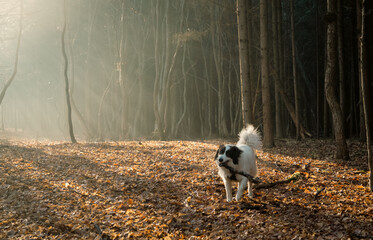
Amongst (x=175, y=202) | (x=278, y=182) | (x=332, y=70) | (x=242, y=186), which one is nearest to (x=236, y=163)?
(x=242, y=186)

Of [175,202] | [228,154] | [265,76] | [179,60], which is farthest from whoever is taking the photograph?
[179,60]

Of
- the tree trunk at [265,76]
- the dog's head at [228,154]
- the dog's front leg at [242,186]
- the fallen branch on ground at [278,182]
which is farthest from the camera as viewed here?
the tree trunk at [265,76]

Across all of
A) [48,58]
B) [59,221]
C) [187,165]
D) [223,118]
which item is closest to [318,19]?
[223,118]

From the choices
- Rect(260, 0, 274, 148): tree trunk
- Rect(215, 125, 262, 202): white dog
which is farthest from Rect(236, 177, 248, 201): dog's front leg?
Rect(260, 0, 274, 148): tree trunk

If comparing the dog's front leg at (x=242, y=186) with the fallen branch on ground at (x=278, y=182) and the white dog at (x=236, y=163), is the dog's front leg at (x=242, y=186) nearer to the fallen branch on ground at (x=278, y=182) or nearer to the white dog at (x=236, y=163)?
the white dog at (x=236, y=163)

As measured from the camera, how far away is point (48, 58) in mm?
39094

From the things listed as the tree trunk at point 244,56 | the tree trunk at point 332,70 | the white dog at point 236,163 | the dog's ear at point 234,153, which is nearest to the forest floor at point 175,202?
the white dog at point 236,163

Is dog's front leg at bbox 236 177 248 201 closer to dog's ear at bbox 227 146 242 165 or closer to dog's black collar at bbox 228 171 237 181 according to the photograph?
dog's black collar at bbox 228 171 237 181

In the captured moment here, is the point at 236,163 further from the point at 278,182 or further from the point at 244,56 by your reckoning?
the point at 244,56

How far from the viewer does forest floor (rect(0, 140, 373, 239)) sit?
5.12 meters

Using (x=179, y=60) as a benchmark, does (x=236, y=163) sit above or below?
below

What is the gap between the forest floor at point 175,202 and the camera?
16.8 feet

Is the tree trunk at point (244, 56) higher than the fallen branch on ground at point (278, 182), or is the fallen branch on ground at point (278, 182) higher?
the tree trunk at point (244, 56)

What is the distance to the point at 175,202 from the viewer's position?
674cm
